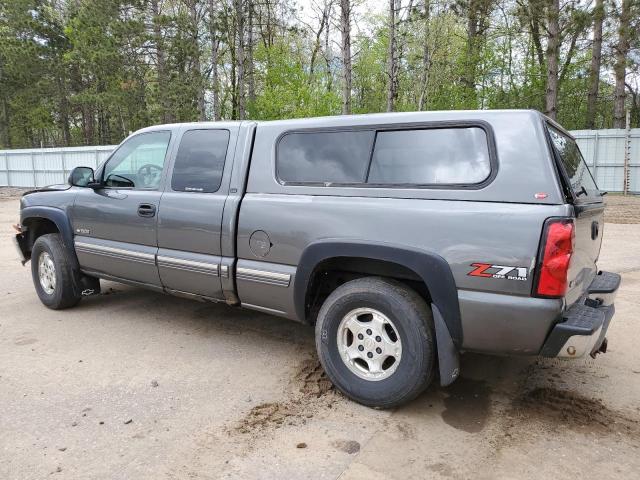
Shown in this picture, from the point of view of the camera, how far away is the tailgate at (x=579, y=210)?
2.79 metres

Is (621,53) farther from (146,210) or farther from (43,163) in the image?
(43,163)

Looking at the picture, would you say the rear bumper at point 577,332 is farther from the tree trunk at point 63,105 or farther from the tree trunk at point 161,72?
the tree trunk at point 63,105

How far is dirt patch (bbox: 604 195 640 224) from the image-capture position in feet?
41.7

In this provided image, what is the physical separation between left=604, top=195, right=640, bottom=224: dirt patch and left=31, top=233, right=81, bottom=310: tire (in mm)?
12303

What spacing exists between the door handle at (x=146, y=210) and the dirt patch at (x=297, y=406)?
6.06ft

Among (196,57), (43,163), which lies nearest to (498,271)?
(196,57)

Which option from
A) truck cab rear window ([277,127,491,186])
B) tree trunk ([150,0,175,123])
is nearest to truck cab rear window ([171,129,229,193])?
truck cab rear window ([277,127,491,186])

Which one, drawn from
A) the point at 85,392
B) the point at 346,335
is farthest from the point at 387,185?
the point at 85,392

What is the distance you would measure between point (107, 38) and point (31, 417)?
25276mm

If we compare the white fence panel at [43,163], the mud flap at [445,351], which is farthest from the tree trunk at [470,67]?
the mud flap at [445,351]

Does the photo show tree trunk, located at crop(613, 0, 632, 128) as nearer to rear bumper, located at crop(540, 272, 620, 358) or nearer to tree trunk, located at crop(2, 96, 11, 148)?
rear bumper, located at crop(540, 272, 620, 358)

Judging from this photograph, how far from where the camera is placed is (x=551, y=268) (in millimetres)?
2572

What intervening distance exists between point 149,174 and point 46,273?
6.39 ft

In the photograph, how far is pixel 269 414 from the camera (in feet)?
10.2
